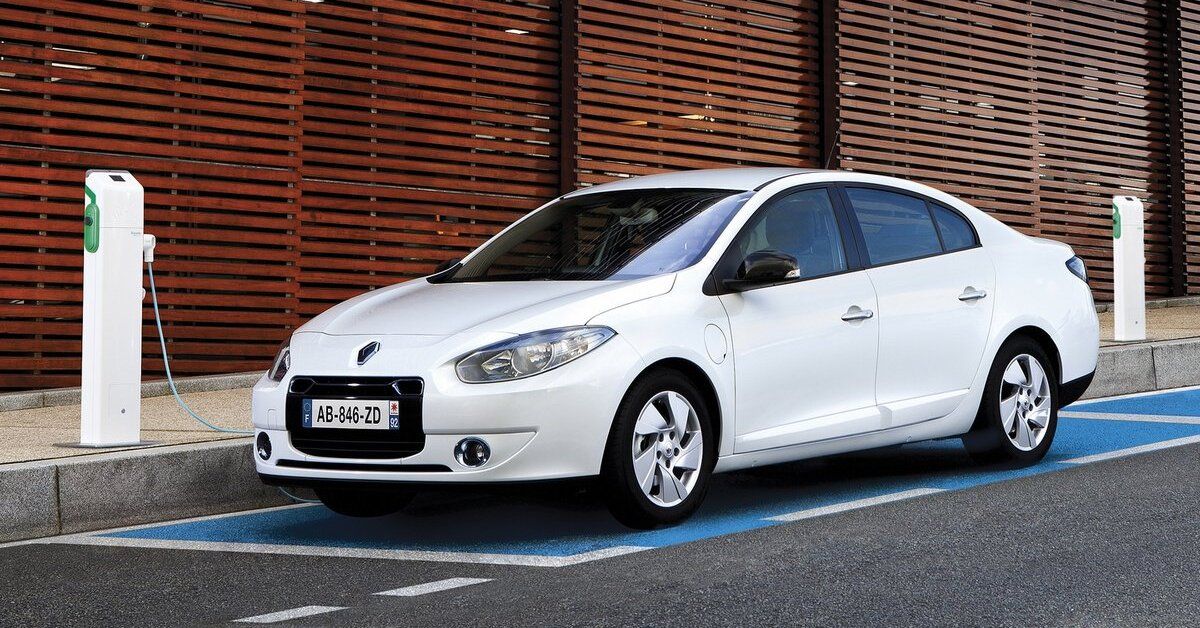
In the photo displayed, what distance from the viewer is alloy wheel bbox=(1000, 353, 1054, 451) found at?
779 cm

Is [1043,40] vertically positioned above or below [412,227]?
above

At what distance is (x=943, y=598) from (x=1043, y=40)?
13.3 m

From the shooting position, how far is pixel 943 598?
4891mm

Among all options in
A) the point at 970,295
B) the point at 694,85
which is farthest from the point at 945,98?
the point at 970,295

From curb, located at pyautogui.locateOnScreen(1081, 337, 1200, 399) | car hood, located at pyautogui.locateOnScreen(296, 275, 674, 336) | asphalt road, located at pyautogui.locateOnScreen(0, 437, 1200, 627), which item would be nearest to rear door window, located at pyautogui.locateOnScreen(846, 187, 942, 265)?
asphalt road, located at pyautogui.locateOnScreen(0, 437, 1200, 627)

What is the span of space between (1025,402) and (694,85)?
22.0 ft

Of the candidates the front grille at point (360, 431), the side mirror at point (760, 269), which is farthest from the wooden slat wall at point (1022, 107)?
the front grille at point (360, 431)

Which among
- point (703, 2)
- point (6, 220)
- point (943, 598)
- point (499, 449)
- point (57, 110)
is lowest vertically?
point (943, 598)

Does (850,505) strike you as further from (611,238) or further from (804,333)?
(611,238)

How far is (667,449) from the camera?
6219 mm

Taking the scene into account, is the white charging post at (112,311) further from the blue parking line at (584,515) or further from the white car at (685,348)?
the white car at (685,348)

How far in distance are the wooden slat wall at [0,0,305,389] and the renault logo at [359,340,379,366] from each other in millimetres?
4737

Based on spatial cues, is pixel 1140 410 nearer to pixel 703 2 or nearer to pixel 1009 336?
pixel 1009 336

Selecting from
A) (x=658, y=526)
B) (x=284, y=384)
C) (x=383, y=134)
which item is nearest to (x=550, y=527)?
(x=658, y=526)
